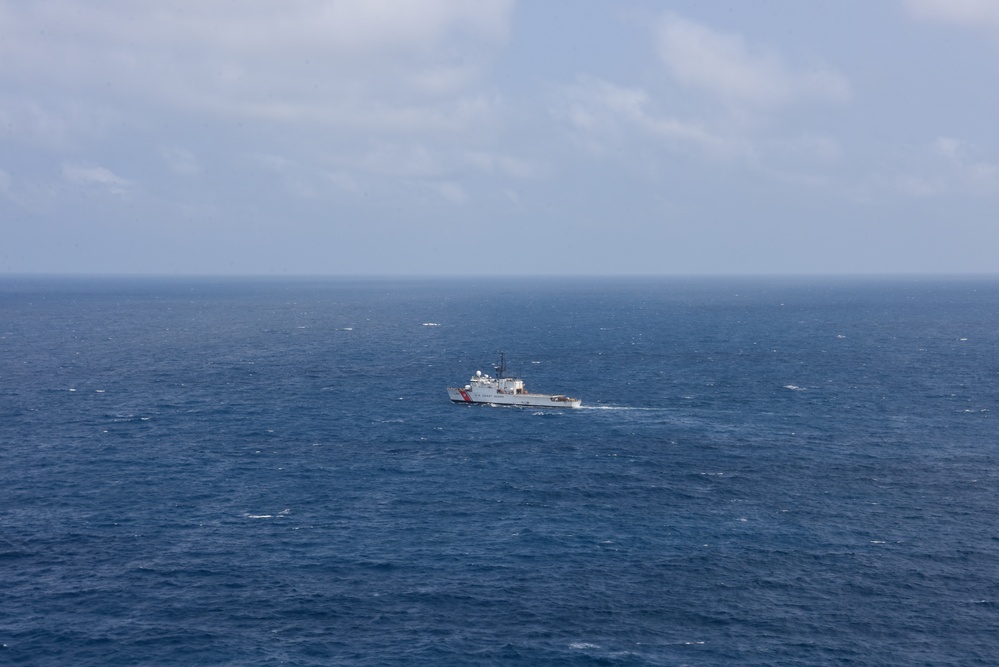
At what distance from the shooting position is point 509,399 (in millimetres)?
182375

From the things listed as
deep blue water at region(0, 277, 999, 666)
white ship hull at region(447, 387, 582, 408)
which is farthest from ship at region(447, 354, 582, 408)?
deep blue water at region(0, 277, 999, 666)

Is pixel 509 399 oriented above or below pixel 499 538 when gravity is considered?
above

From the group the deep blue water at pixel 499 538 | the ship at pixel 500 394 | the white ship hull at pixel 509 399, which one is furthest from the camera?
the ship at pixel 500 394

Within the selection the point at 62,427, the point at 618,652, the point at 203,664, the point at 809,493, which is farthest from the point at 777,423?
the point at 62,427

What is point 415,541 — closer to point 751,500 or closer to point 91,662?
point 91,662

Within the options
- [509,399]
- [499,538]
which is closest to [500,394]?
[509,399]

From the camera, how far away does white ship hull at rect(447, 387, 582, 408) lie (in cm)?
17875

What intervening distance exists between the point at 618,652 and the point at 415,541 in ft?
106

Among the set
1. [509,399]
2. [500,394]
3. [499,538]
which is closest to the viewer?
[499,538]

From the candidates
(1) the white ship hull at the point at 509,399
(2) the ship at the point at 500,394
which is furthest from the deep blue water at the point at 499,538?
(2) the ship at the point at 500,394

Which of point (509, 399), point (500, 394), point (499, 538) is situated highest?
point (500, 394)

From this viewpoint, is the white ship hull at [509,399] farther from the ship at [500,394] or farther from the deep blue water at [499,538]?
the deep blue water at [499,538]

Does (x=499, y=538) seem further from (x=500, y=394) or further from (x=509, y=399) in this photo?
(x=509, y=399)

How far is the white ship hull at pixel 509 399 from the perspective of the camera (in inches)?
7037
